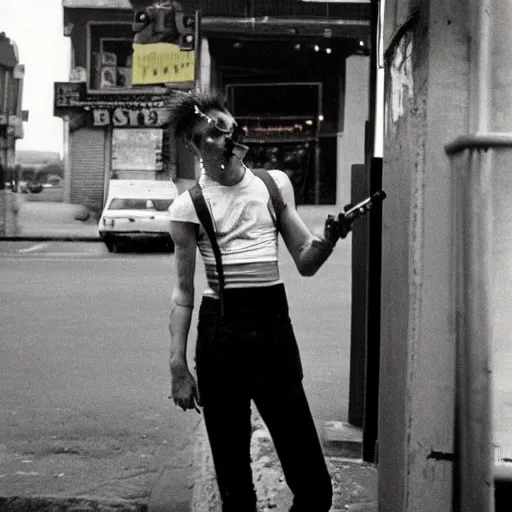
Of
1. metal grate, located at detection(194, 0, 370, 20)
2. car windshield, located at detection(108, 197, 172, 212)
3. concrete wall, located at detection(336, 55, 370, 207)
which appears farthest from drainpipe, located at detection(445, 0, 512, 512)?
metal grate, located at detection(194, 0, 370, 20)

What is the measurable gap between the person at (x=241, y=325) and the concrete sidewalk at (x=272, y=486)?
4.06 ft

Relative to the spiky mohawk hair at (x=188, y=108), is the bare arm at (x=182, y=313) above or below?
below

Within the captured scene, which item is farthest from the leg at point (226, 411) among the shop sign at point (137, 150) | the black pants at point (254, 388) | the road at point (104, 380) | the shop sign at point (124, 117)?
the shop sign at point (124, 117)

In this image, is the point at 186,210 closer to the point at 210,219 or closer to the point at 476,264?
the point at 210,219

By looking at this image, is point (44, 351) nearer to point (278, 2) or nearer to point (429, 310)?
point (429, 310)

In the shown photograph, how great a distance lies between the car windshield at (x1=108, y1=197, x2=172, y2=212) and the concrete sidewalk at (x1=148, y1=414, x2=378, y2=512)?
18237mm

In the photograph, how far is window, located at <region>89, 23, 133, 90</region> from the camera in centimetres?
3412

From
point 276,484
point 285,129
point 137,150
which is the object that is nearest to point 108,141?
point 137,150

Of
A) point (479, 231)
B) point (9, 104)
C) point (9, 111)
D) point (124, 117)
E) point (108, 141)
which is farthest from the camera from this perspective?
point (9, 104)

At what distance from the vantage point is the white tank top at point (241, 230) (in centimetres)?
358

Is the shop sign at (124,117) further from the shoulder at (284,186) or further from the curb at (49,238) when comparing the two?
the shoulder at (284,186)

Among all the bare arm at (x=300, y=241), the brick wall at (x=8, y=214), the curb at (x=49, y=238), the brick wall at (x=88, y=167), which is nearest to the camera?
the bare arm at (x=300, y=241)

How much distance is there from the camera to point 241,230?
3.59m

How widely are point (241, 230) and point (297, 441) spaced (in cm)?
81
